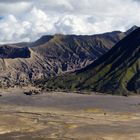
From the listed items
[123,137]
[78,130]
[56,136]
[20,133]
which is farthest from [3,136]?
[123,137]

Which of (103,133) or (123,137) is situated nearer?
(123,137)

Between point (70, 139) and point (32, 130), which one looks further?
point (32, 130)

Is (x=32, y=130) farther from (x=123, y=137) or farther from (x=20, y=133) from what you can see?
(x=123, y=137)

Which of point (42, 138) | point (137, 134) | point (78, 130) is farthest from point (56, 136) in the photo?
point (137, 134)

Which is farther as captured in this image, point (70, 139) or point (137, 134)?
point (137, 134)

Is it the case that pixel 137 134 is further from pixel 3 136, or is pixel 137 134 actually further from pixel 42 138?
pixel 3 136

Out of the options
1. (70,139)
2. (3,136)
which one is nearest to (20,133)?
(3,136)

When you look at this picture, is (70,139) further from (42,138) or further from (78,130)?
(78,130)
